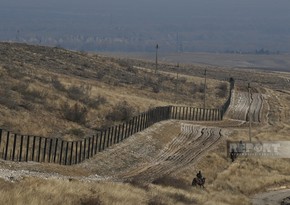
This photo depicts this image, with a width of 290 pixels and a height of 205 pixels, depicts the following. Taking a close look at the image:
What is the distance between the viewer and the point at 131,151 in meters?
44.2

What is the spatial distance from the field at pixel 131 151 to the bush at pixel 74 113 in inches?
8.1

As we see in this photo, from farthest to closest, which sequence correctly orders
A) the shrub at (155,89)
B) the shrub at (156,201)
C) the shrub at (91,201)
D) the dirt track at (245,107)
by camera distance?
the shrub at (155,89)
the dirt track at (245,107)
the shrub at (156,201)
the shrub at (91,201)

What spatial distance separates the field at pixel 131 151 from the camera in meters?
26.0

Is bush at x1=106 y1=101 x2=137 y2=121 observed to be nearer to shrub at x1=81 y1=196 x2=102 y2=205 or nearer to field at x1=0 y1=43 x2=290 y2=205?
field at x1=0 y1=43 x2=290 y2=205

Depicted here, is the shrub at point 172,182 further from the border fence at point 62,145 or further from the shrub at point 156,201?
the shrub at point 156,201

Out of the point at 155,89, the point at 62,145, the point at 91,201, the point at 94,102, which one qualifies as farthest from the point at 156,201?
the point at 155,89

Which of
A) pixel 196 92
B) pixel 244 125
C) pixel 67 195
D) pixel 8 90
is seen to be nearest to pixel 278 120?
pixel 244 125

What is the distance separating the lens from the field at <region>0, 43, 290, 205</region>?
26.0 metres

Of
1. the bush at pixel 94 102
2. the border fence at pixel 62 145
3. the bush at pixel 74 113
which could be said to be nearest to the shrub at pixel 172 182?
the border fence at pixel 62 145

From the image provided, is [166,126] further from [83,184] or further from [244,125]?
[83,184]

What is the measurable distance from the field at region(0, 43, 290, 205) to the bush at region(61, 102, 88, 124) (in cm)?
21

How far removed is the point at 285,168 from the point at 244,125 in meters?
16.1

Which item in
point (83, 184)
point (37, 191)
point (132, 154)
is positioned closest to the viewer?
point (37, 191)

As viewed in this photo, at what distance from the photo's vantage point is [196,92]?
96.8 meters
